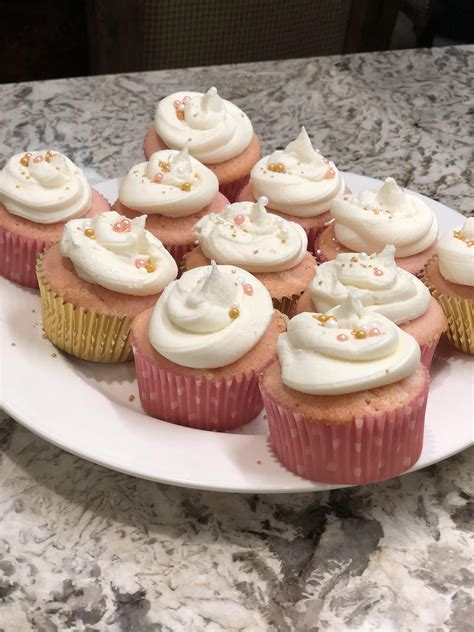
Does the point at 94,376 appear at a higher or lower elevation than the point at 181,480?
lower

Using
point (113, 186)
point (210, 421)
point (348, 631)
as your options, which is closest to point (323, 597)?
point (348, 631)

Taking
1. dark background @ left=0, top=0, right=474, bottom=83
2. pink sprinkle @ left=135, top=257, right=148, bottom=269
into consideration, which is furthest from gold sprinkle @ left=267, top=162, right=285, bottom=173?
dark background @ left=0, top=0, right=474, bottom=83

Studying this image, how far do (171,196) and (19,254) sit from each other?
1.10ft

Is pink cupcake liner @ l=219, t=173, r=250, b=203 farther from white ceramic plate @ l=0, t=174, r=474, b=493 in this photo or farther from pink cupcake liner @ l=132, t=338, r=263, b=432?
pink cupcake liner @ l=132, t=338, r=263, b=432

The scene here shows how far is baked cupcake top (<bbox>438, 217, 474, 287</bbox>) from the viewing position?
5.64 ft

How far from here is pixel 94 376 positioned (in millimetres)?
1796

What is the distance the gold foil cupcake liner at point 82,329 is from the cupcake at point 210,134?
0.52m

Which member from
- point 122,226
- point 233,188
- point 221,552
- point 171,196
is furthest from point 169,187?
point 221,552

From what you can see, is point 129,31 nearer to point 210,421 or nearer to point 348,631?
point 210,421

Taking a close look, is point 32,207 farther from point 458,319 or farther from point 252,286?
point 458,319

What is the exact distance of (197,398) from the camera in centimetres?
158

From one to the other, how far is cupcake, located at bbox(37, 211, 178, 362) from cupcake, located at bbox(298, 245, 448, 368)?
300 millimetres

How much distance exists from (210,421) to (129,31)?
2.18m

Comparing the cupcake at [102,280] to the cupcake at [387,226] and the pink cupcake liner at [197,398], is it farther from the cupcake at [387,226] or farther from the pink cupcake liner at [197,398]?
the cupcake at [387,226]
